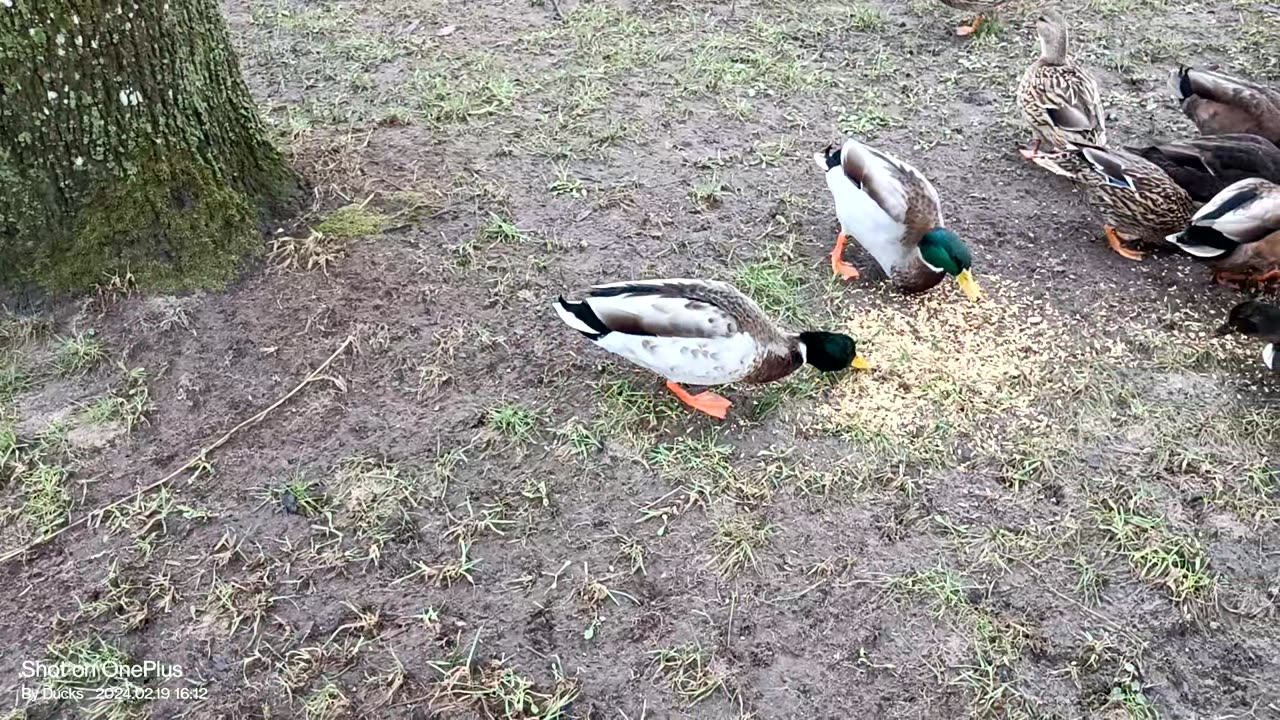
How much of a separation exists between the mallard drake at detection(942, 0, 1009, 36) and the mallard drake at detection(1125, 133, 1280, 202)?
6.07 feet

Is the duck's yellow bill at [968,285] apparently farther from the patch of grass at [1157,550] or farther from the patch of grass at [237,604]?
the patch of grass at [237,604]

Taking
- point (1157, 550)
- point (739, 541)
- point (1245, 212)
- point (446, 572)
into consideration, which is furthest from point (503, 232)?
point (1245, 212)

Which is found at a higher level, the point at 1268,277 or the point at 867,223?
the point at 867,223

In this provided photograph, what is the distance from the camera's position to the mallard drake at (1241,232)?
3.60 m

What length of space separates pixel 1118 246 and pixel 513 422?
9.10 ft

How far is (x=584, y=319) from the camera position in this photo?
3.20m

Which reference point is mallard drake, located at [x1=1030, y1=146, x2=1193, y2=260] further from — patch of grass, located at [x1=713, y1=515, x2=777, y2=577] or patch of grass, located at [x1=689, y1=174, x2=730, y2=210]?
patch of grass, located at [x1=713, y1=515, x2=777, y2=577]

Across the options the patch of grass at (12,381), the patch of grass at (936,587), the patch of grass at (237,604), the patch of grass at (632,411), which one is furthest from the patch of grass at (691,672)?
the patch of grass at (12,381)

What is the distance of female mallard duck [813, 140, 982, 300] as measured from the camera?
363 centimetres

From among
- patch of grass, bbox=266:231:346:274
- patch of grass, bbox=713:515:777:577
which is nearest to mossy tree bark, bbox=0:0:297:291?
patch of grass, bbox=266:231:346:274

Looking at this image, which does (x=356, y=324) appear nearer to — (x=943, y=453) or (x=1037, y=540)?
(x=943, y=453)

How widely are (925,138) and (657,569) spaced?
3011 millimetres

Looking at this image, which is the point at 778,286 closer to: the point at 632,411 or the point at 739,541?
the point at 632,411

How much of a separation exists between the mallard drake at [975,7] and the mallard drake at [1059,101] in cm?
92
